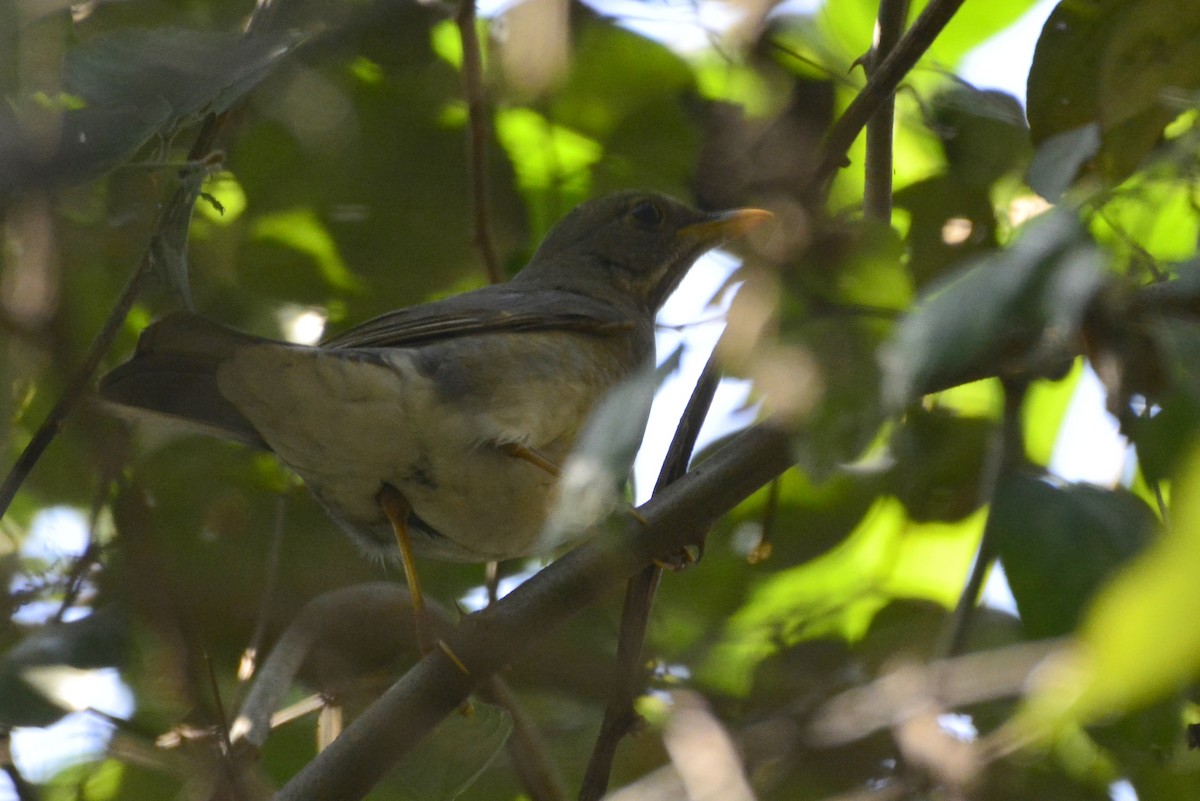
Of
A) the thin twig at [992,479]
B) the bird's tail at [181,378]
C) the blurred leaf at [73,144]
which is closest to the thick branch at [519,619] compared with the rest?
the thin twig at [992,479]

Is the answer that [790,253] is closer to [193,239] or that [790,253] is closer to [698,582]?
[698,582]

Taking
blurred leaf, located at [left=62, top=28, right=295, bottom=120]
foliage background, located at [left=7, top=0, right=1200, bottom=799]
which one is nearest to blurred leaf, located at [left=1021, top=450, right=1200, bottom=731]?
foliage background, located at [left=7, top=0, right=1200, bottom=799]

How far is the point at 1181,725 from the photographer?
7.75 feet

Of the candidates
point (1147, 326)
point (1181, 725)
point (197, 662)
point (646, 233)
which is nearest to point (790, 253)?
point (1147, 326)

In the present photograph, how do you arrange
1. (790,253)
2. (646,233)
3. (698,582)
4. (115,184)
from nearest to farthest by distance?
(790,253)
(115,184)
(698,582)
(646,233)

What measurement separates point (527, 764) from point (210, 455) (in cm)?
179

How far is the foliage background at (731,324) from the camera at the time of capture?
6.30ft

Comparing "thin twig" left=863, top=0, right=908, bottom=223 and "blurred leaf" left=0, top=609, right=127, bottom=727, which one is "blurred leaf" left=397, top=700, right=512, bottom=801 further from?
"thin twig" left=863, top=0, right=908, bottom=223


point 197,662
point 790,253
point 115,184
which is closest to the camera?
point 790,253

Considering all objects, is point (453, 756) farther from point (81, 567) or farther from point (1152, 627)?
point (1152, 627)

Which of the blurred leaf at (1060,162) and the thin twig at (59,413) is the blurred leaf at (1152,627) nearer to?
the blurred leaf at (1060,162)

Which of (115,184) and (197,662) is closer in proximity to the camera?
(197,662)

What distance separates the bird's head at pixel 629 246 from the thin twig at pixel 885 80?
7.19 ft

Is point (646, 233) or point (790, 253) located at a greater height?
point (646, 233)
